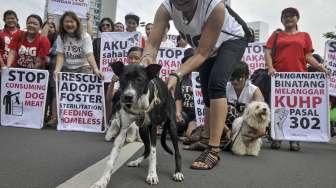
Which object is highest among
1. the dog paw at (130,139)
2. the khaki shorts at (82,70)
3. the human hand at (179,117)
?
the khaki shorts at (82,70)

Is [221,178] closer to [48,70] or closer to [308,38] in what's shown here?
[308,38]

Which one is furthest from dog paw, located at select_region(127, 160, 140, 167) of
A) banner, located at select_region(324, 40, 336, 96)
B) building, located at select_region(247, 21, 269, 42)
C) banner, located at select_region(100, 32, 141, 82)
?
building, located at select_region(247, 21, 269, 42)

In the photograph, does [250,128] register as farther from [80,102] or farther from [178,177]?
[80,102]

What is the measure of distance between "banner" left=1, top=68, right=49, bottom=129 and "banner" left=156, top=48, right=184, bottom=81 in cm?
227

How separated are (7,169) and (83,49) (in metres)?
4.62

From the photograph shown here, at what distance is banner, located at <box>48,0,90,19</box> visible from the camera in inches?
423

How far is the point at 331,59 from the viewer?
32.1 ft

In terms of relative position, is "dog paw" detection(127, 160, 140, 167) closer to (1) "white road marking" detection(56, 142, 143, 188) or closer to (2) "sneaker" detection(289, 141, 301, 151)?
(1) "white road marking" detection(56, 142, 143, 188)

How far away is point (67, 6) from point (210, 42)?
21.9 feet

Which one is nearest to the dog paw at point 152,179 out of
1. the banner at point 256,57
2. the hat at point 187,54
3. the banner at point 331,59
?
the hat at point 187,54

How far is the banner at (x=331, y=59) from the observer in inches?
385

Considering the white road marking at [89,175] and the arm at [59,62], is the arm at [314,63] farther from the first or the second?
the arm at [59,62]

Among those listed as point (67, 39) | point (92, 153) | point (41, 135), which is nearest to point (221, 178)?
point (92, 153)

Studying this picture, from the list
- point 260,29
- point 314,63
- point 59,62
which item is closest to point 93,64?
point 59,62
